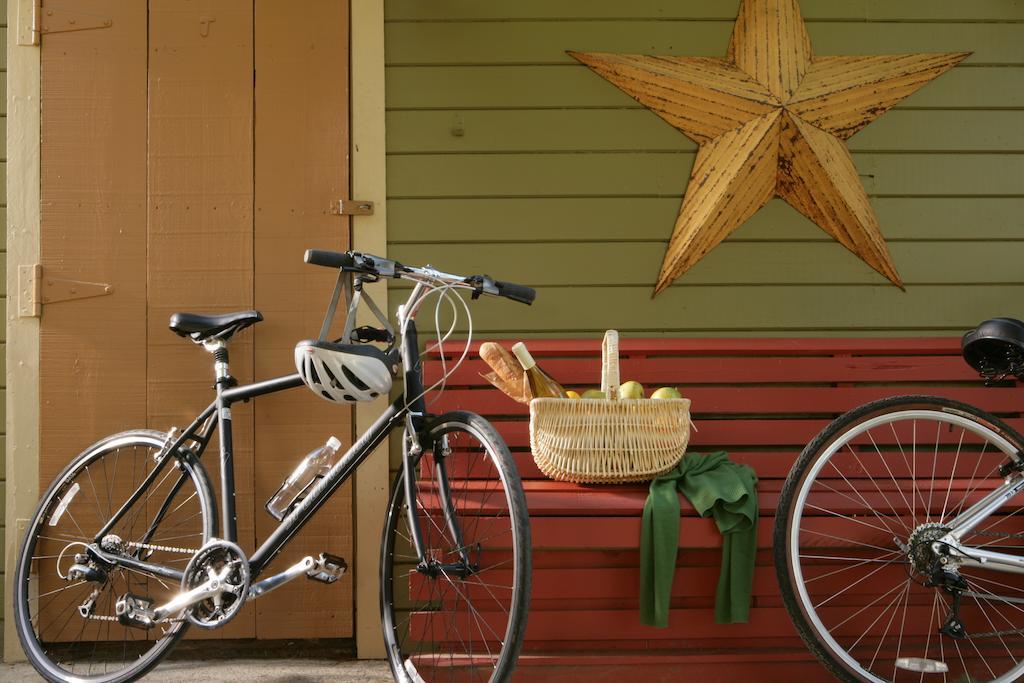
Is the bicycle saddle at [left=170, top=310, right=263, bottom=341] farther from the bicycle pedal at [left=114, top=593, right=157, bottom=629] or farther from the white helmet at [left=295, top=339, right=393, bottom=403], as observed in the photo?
the bicycle pedal at [left=114, top=593, right=157, bottom=629]

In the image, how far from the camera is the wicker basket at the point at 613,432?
109 inches

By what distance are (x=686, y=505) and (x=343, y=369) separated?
3.52ft

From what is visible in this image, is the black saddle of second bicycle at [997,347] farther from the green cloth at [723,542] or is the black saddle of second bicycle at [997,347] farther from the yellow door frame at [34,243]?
the yellow door frame at [34,243]

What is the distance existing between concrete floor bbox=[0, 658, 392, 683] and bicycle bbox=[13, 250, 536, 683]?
0.13m

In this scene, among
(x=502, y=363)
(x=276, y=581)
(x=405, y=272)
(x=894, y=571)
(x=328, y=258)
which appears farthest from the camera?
(x=502, y=363)

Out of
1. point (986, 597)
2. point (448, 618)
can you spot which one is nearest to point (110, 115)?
point (448, 618)

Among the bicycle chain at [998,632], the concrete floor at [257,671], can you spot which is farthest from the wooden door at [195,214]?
the bicycle chain at [998,632]

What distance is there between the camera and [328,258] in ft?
7.75

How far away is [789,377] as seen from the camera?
327cm

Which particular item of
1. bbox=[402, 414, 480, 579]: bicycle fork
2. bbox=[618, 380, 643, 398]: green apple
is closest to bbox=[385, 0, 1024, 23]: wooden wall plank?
bbox=[618, 380, 643, 398]: green apple

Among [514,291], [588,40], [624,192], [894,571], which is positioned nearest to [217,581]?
[514,291]

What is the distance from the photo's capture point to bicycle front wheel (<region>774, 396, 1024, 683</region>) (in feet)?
8.45

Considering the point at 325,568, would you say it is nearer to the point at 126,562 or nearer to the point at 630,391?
the point at 126,562

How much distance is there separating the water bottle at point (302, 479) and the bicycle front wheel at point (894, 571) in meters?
1.34
